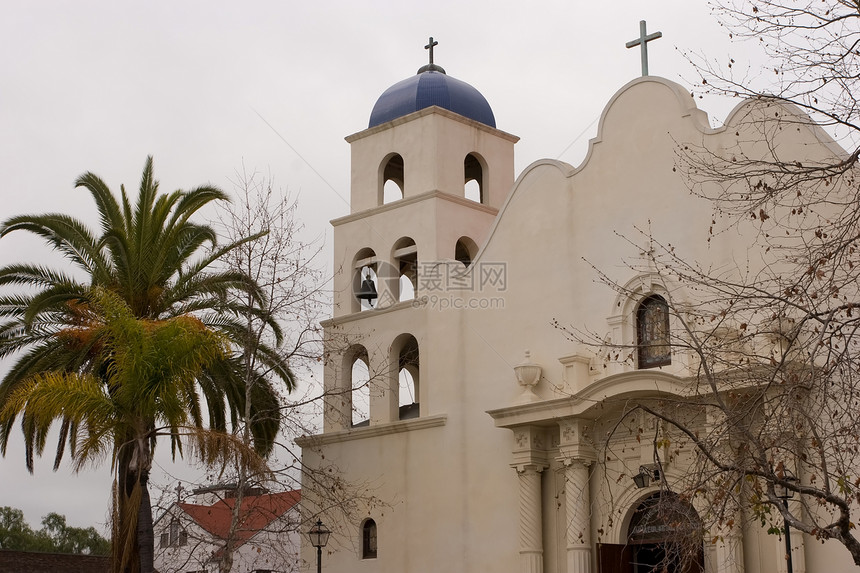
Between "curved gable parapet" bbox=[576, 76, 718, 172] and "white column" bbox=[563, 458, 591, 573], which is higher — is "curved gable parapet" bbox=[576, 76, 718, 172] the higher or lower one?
the higher one

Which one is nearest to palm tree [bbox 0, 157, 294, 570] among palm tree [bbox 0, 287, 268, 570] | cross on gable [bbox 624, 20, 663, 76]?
palm tree [bbox 0, 287, 268, 570]

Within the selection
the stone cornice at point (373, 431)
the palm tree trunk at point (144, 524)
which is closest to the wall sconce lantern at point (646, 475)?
the stone cornice at point (373, 431)

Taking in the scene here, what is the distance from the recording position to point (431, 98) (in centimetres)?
2500

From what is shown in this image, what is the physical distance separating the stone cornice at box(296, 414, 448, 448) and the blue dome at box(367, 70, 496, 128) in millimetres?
7022

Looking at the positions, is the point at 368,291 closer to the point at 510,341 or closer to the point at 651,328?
the point at 510,341

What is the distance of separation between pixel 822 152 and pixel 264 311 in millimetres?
10012

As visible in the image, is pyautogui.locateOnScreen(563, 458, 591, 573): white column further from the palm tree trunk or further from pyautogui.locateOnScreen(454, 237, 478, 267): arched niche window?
the palm tree trunk

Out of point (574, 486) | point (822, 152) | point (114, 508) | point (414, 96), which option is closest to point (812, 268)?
point (822, 152)

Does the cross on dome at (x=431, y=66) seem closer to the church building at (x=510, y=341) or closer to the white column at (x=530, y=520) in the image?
the church building at (x=510, y=341)

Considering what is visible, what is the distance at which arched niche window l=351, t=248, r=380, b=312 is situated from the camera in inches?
974

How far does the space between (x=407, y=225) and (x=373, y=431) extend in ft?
14.5

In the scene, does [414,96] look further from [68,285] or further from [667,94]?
[68,285]

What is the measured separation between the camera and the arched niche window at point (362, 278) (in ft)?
81.1

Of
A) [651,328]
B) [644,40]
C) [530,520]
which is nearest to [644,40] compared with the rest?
[644,40]
